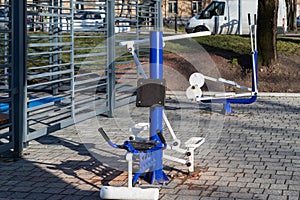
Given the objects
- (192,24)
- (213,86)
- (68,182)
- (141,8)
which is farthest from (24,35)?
(192,24)

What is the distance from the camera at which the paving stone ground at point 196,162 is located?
6.59 metres

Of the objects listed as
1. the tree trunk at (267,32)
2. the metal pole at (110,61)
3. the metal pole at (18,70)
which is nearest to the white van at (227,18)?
the tree trunk at (267,32)

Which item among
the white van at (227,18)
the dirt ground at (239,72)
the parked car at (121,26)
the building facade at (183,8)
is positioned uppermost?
the building facade at (183,8)

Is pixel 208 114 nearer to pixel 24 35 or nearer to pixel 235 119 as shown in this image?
pixel 235 119

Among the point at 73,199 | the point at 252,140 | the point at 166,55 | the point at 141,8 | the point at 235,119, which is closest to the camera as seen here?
the point at 73,199

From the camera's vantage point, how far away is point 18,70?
26.5 feet

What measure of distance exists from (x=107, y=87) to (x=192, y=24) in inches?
952

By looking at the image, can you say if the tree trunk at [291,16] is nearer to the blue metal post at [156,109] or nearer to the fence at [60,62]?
the fence at [60,62]

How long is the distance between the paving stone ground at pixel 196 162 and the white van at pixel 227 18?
74.3 feet

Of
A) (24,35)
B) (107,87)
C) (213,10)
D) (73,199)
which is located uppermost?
(213,10)

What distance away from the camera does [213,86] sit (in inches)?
601

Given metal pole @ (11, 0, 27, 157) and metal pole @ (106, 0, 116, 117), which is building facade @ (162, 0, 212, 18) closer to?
metal pole @ (106, 0, 116, 117)

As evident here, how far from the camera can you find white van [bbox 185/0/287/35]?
33812 mm

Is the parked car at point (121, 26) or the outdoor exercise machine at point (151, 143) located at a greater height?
the parked car at point (121, 26)
